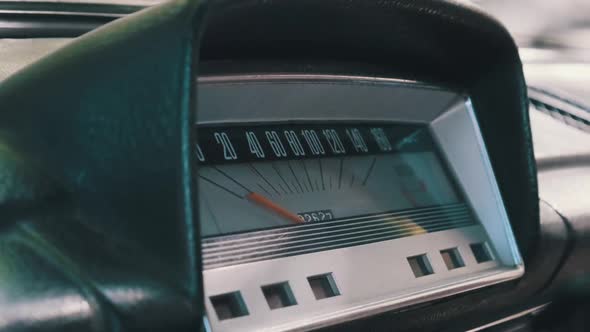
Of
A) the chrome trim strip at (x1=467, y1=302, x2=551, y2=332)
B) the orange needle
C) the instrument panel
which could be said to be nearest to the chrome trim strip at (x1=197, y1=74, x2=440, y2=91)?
the instrument panel

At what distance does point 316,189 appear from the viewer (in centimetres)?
112

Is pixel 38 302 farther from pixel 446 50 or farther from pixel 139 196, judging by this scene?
pixel 446 50

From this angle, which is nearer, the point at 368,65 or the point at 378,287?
the point at 378,287

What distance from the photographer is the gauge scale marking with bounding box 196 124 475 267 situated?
998 mm

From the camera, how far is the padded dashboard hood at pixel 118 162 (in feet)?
2.15

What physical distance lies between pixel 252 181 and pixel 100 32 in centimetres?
30

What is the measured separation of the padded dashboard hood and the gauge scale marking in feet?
0.47

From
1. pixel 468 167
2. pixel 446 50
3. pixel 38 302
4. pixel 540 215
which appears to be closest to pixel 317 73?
pixel 446 50

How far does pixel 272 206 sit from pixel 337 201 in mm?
124

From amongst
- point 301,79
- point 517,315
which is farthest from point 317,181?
point 517,315

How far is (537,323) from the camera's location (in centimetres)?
139

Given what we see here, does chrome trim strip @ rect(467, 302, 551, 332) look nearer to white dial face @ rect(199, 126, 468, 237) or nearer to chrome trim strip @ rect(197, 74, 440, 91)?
white dial face @ rect(199, 126, 468, 237)

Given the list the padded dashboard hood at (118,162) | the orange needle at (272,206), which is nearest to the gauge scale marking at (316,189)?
the orange needle at (272,206)

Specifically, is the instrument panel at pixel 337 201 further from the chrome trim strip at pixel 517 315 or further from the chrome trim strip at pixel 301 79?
the chrome trim strip at pixel 517 315
